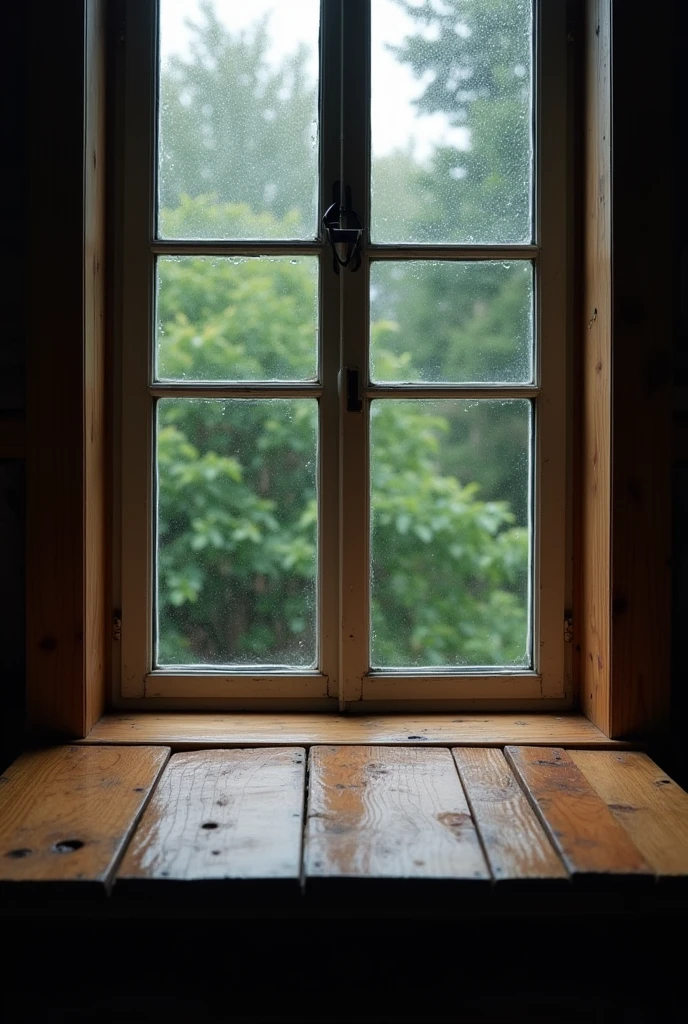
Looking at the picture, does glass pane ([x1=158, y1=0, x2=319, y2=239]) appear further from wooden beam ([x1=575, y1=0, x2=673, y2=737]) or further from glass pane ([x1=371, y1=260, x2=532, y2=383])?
wooden beam ([x1=575, y1=0, x2=673, y2=737])

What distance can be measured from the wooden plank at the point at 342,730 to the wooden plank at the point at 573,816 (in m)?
0.08

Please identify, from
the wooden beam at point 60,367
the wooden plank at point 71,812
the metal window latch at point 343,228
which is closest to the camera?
the wooden plank at point 71,812

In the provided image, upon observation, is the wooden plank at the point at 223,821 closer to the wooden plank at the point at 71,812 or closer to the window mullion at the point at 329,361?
the wooden plank at the point at 71,812

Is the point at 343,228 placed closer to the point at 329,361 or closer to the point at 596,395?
the point at 329,361

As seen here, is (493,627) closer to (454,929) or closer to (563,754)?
(563,754)

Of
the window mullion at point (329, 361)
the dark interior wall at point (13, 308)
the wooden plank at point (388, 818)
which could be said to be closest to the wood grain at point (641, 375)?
the wooden plank at point (388, 818)

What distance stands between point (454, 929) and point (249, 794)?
15.4 inches

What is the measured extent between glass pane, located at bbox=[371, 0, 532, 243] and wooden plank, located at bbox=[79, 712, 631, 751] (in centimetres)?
101

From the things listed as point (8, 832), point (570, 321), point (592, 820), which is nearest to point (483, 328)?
point (570, 321)

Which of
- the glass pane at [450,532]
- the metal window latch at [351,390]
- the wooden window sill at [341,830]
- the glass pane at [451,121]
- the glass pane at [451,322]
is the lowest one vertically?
the wooden window sill at [341,830]

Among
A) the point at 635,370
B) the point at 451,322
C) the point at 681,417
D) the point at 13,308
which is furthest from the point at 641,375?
the point at 13,308

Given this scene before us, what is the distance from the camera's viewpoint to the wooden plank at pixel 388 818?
3.98 feet

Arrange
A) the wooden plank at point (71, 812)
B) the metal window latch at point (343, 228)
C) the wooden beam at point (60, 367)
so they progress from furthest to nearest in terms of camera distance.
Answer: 1. the metal window latch at point (343, 228)
2. the wooden beam at point (60, 367)
3. the wooden plank at point (71, 812)

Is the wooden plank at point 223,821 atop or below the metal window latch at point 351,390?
below
